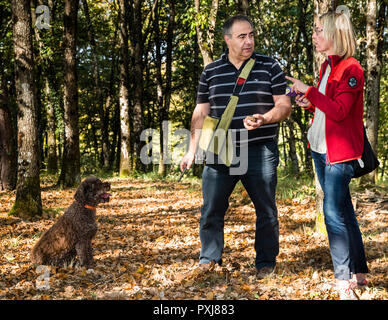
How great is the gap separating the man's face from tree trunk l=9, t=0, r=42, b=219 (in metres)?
5.20

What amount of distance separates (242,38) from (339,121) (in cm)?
140

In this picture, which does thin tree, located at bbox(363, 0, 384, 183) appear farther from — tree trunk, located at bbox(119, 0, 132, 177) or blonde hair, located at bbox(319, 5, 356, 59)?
tree trunk, located at bbox(119, 0, 132, 177)

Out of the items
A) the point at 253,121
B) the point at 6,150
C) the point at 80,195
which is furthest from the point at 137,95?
the point at 253,121

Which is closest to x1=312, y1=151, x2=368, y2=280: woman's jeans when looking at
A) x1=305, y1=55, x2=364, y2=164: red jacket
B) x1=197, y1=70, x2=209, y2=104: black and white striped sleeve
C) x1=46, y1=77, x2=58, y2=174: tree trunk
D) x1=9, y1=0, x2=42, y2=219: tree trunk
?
x1=305, y1=55, x2=364, y2=164: red jacket

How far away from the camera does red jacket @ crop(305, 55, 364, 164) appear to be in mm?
3504

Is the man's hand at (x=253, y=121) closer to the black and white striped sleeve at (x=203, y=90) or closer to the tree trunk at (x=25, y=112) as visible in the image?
the black and white striped sleeve at (x=203, y=90)

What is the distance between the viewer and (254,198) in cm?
443

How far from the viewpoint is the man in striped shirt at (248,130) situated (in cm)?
422

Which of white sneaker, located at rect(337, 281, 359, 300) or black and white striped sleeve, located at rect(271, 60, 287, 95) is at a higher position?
black and white striped sleeve, located at rect(271, 60, 287, 95)

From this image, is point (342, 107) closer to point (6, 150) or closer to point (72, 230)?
point (72, 230)

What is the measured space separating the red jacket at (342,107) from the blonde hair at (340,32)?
0.30 ft

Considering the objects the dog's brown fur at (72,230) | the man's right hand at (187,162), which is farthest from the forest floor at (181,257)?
the man's right hand at (187,162)
